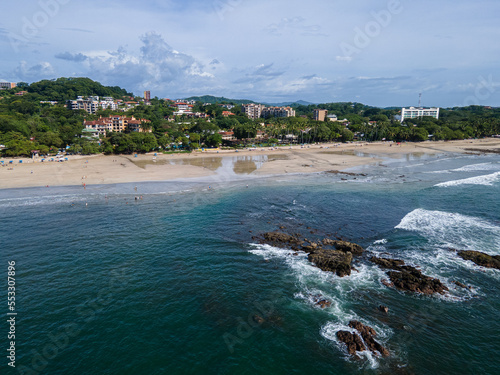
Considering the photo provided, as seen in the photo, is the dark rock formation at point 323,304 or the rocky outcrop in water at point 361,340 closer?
the rocky outcrop in water at point 361,340

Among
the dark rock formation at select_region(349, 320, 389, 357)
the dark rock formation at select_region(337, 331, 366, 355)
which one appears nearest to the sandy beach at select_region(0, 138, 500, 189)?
the dark rock formation at select_region(349, 320, 389, 357)

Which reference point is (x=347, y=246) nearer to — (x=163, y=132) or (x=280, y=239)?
(x=280, y=239)

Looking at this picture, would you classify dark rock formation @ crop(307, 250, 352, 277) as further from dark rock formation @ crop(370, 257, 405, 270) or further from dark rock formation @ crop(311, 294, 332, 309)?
dark rock formation @ crop(311, 294, 332, 309)

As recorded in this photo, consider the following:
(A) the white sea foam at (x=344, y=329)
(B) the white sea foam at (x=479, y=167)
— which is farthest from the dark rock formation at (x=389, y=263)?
(B) the white sea foam at (x=479, y=167)

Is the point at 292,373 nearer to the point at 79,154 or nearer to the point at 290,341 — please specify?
the point at 290,341

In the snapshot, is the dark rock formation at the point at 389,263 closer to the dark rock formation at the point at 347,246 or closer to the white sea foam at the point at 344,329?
the dark rock formation at the point at 347,246

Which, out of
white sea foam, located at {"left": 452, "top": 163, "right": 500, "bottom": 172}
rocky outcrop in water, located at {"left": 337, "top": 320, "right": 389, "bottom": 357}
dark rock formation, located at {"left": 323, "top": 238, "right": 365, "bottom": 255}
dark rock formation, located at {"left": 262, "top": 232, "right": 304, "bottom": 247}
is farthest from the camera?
white sea foam, located at {"left": 452, "top": 163, "right": 500, "bottom": 172}

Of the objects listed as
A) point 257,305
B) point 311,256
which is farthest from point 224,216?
point 257,305

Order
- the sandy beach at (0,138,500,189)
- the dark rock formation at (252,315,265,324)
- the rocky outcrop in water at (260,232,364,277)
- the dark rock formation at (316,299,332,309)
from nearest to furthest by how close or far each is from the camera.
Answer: the dark rock formation at (252,315,265,324)
the dark rock formation at (316,299,332,309)
the rocky outcrop in water at (260,232,364,277)
the sandy beach at (0,138,500,189)
